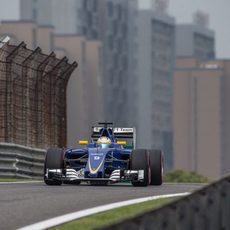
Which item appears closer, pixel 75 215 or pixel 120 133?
pixel 75 215

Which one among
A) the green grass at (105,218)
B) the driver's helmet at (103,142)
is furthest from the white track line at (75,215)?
the driver's helmet at (103,142)

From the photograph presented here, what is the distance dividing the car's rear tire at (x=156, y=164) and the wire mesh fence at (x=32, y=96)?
4579 mm

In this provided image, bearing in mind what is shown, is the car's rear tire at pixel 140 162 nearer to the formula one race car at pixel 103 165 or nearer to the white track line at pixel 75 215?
the formula one race car at pixel 103 165

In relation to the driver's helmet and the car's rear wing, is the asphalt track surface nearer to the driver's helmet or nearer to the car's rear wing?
the driver's helmet

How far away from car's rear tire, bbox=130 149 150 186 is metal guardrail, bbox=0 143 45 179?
4.60m

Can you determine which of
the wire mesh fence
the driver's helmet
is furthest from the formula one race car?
the wire mesh fence

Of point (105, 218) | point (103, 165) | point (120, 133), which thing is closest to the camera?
point (105, 218)

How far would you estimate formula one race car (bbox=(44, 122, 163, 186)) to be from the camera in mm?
20281

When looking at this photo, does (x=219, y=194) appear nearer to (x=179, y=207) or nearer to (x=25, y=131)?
(x=179, y=207)

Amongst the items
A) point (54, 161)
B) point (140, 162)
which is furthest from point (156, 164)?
point (54, 161)

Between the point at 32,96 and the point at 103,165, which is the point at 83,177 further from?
the point at 32,96

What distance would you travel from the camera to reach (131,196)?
15297 millimetres

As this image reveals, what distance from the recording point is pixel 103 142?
70.7 feet

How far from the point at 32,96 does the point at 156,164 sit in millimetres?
6923
